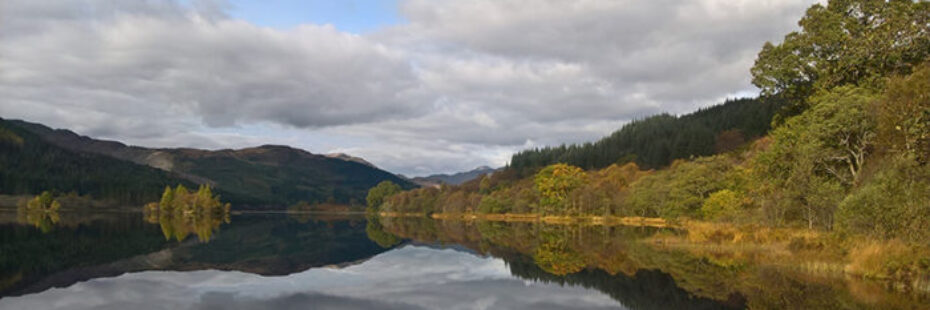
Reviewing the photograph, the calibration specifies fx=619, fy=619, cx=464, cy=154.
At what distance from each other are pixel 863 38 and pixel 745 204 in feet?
117

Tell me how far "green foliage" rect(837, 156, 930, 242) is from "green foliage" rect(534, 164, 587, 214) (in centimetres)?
11645

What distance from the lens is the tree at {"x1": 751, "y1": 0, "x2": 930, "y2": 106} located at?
32.1 meters

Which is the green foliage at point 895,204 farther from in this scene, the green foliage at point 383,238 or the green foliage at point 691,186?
the green foliage at point 691,186

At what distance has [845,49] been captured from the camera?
119ft

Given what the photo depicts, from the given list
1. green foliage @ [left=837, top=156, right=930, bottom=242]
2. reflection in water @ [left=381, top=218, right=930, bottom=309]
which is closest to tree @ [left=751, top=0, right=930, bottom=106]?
green foliage @ [left=837, top=156, right=930, bottom=242]

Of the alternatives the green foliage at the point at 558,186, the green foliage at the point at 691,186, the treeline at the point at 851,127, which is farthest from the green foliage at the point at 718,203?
the green foliage at the point at 558,186

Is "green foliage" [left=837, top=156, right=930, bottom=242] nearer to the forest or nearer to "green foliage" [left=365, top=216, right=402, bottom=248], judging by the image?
the forest

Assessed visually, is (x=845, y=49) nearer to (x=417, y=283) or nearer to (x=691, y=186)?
(x=417, y=283)

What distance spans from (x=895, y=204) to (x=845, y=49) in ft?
39.3

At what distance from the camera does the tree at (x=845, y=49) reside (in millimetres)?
32094

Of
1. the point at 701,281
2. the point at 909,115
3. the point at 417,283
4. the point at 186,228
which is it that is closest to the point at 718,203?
the point at 909,115

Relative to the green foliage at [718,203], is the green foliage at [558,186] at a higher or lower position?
higher

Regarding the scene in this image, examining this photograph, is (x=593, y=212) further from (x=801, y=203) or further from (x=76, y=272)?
(x=76, y=272)

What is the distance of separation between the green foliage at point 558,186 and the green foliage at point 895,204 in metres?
116
